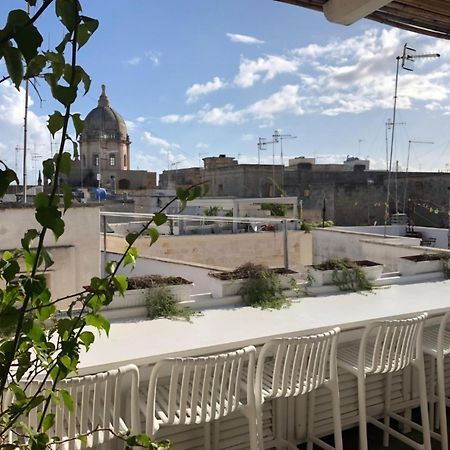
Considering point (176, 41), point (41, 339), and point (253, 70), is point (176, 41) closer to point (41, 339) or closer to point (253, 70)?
point (41, 339)

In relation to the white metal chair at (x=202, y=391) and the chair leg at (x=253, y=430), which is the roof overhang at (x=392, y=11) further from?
the chair leg at (x=253, y=430)

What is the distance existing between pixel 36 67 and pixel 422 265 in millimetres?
3222

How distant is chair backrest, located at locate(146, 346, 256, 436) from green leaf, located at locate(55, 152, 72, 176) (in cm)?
100

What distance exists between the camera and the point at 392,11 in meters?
1.80

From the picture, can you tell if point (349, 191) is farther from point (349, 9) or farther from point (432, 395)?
point (349, 9)

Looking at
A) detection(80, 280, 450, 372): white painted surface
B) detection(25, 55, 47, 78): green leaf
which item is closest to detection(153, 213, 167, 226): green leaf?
detection(25, 55, 47, 78): green leaf

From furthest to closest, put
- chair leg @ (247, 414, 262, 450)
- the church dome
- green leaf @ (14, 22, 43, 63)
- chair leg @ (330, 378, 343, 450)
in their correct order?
1. the church dome
2. chair leg @ (330, 378, 343, 450)
3. chair leg @ (247, 414, 262, 450)
4. green leaf @ (14, 22, 43, 63)

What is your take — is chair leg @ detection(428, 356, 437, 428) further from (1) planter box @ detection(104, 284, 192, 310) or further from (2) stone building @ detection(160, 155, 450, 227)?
(2) stone building @ detection(160, 155, 450, 227)

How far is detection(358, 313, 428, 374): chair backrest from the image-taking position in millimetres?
2049

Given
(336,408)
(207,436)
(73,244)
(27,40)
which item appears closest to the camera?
(27,40)

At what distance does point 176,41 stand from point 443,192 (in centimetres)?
1675

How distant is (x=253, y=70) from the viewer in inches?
292

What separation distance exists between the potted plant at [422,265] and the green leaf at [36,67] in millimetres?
3125

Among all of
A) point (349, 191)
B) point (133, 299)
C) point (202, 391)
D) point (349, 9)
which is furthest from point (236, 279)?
point (349, 191)
